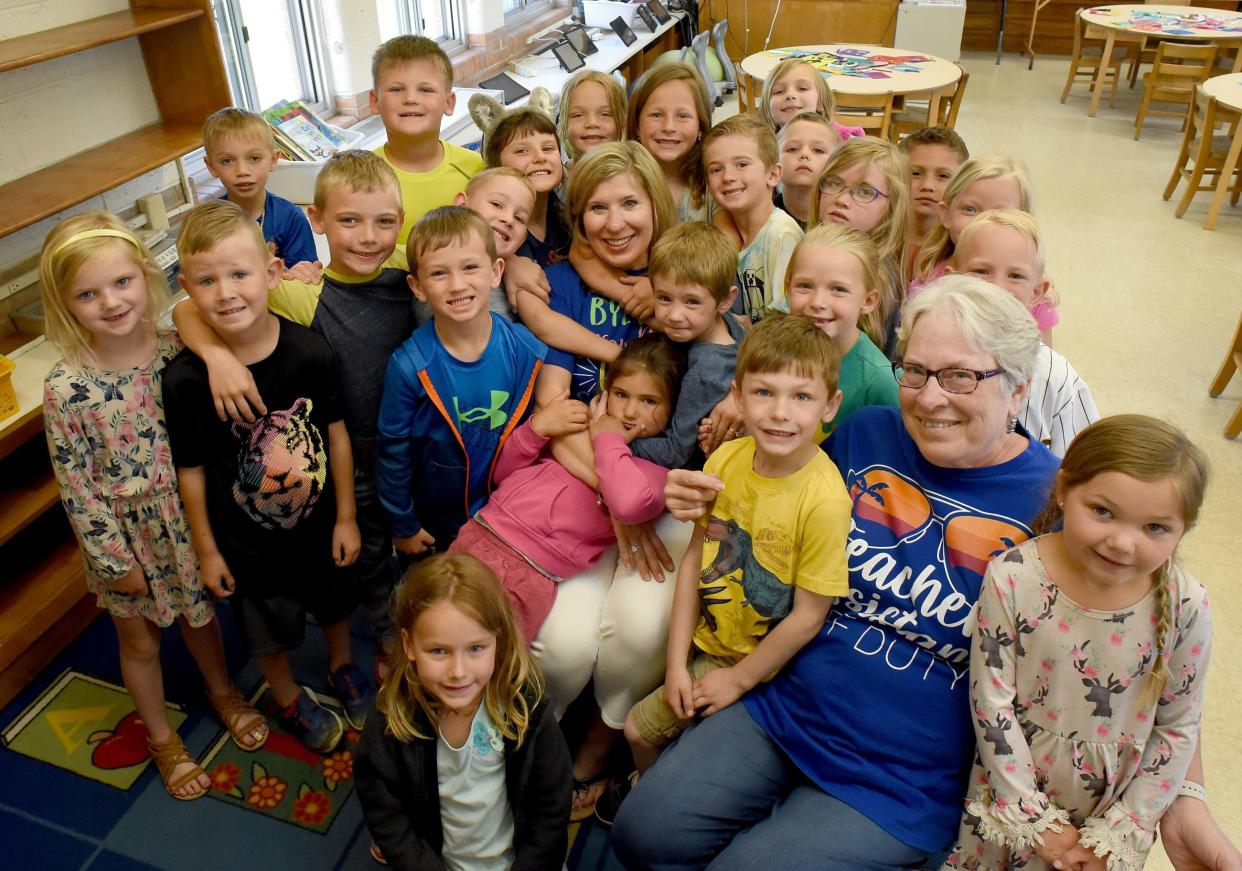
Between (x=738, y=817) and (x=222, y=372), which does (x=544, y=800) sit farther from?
(x=222, y=372)

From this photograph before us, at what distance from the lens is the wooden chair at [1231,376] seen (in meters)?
3.50

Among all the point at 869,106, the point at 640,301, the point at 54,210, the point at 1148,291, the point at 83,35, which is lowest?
the point at 1148,291

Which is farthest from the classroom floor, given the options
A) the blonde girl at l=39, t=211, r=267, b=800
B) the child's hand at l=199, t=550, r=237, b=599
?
the child's hand at l=199, t=550, r=237, b=599

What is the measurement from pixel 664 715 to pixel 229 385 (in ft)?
3.52

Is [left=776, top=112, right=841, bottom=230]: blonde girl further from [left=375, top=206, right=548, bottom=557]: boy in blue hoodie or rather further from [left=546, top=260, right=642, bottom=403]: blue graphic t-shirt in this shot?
[left=375, top=206, right=548, bottom=557]: boy in blue hoodie

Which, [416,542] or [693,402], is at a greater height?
[693,402]

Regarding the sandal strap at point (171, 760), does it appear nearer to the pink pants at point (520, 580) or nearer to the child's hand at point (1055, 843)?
the pink pants at point (520, 580)

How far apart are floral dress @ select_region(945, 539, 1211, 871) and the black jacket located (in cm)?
71

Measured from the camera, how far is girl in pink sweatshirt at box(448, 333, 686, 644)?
1.83m

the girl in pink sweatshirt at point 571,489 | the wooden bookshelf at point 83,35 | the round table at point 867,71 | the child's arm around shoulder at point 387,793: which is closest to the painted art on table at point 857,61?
the round table at point 867,71

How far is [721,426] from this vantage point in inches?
72.2

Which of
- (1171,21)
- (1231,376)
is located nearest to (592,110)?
(1231,376)

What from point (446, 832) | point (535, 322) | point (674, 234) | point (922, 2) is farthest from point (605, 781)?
point (922, 2)

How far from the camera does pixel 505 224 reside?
6.85 feet
